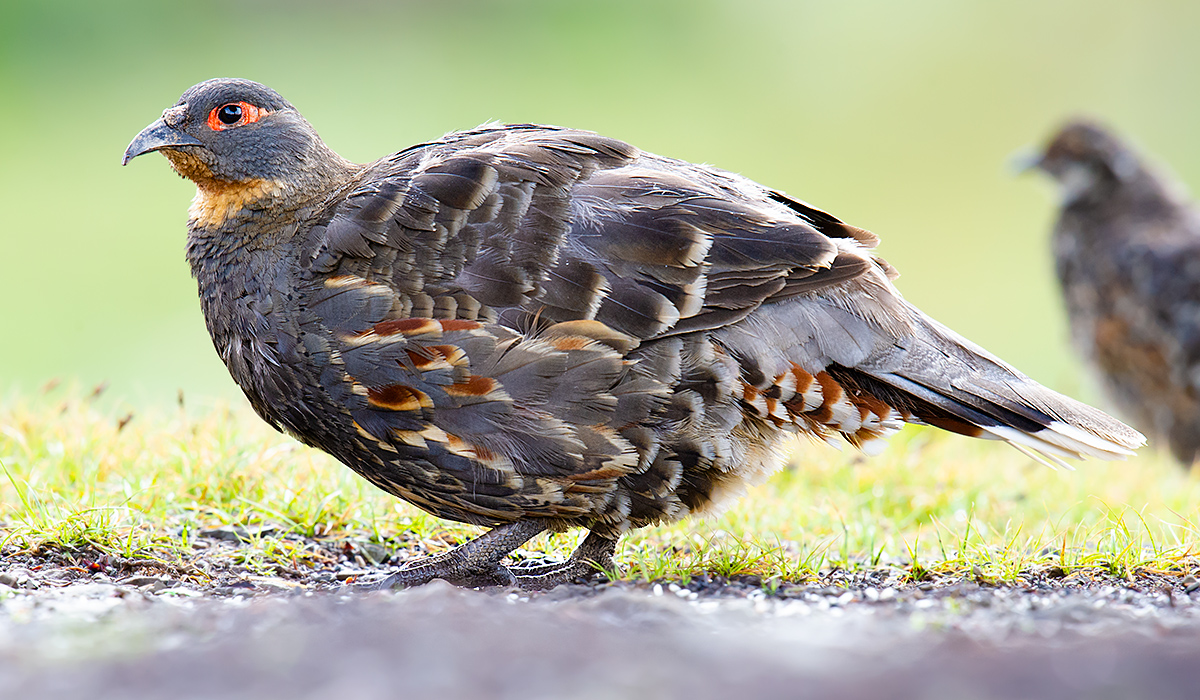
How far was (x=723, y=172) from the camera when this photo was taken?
4926 millimetres

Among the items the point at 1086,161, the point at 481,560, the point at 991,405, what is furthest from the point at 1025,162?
the point at 481,560

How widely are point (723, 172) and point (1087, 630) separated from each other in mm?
2472

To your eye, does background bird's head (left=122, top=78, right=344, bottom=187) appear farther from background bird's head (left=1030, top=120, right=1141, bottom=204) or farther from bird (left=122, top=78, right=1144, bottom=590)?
background bird's head (left=1030, top=120, right=1141, bottom=204)

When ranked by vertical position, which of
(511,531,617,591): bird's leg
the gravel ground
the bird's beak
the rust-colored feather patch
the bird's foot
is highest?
the bird's beak

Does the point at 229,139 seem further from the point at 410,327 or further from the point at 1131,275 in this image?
the point at 1131,275

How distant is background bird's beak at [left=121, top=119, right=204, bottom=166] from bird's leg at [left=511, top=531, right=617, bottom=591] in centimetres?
218

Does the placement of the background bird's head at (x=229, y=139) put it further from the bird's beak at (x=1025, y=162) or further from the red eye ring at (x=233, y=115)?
the bird's beak at (x=1025, y=162)

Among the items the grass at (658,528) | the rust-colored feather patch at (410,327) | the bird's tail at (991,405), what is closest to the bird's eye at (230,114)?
the rust-colored feather patch at (410,327)

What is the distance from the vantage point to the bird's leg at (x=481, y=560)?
4461 mm

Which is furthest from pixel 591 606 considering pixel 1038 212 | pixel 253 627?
pixel 1038 212

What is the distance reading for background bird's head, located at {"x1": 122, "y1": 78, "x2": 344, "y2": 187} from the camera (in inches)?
182

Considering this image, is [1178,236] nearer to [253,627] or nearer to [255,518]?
[255,518]

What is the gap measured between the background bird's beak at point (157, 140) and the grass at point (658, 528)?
52.8 inches

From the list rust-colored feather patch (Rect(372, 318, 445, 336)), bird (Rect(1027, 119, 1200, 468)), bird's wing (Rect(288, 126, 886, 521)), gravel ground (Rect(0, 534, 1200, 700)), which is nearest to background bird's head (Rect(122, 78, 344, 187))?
bird's wing (Rect(288, 126, 886, 521))
